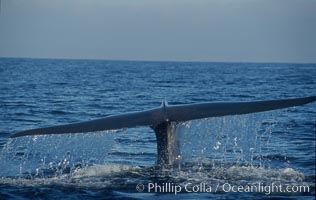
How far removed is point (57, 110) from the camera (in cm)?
2038

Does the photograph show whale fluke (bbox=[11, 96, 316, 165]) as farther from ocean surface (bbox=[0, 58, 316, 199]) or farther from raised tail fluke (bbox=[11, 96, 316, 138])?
ocean surface (bbox=[0, 58, 316, 199])

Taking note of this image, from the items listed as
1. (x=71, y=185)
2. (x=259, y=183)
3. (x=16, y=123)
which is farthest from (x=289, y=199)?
(x=16, y=123)

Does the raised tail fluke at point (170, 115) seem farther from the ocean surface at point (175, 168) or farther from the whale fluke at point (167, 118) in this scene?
the ocean surface at point (175, 168)

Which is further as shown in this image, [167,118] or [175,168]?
[175,168]

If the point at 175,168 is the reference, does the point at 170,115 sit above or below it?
above

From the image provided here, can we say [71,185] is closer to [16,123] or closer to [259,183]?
[259,183]

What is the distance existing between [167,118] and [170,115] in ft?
0.21

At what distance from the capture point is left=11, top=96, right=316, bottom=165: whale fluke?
6.33 m

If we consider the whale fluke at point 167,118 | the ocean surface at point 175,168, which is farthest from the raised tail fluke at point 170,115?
the ocean surface at point 175,168

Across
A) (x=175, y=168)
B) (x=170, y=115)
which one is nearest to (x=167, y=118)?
(x=170, y=115)

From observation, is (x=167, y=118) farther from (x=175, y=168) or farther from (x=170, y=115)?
(x=175, y=168)

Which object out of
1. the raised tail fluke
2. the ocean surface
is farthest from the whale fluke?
the ocean surface

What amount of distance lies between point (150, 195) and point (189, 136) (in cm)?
182

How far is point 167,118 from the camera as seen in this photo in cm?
734
